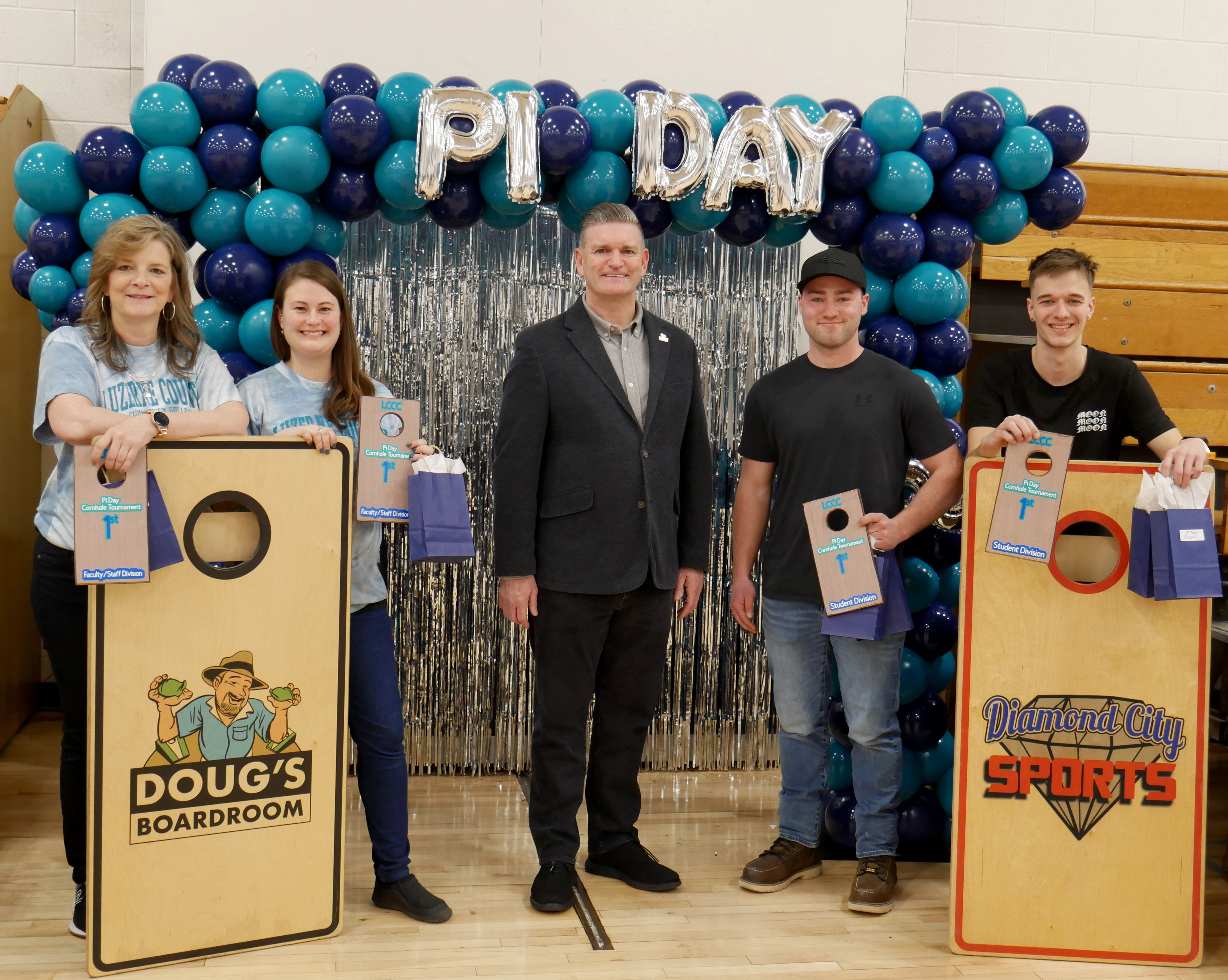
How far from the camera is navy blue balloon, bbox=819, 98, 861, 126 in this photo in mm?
2564

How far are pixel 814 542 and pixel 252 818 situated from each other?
1.27 m

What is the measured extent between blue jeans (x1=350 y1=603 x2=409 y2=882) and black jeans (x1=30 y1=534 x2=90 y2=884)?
514mm

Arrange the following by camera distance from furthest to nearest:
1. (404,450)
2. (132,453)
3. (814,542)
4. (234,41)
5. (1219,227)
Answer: (1219,227) < (234,41) < (814,542) < (404,450) < (132,453)

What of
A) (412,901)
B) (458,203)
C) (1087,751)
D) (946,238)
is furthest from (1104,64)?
(412,901)

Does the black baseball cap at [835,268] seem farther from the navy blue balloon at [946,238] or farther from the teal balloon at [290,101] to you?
the teal balloon at [290,101]

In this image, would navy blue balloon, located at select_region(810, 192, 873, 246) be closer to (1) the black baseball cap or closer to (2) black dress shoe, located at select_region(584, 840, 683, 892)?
(1) the black baseball cap

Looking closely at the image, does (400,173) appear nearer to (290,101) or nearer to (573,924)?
(290,101)

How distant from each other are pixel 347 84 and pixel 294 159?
245mm

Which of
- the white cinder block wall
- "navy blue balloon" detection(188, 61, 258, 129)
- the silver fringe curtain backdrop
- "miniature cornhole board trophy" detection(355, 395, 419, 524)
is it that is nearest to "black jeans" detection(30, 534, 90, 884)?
"miniature cornhole board trophy" detection(355, 395, 419, 524)

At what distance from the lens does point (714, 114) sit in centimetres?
254

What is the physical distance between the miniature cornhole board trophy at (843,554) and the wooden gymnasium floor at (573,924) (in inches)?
27.8

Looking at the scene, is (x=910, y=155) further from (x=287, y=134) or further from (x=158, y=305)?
(x=158, y=305)

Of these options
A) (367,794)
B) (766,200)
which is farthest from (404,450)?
(766,200)

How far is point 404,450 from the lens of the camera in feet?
7.09
